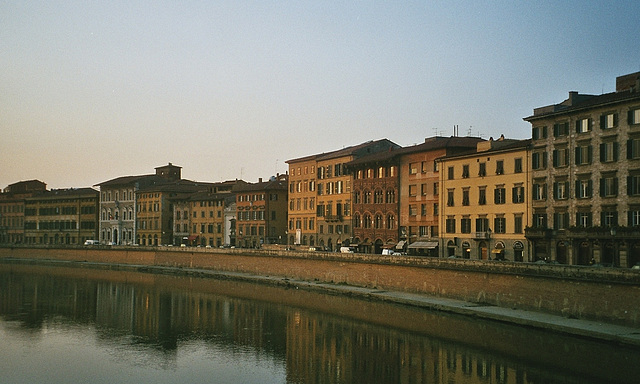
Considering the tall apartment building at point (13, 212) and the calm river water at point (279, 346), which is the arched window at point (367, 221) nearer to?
the calm river water at point (279, 346)

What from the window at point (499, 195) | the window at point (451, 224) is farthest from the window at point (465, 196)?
the window at point (499, 195)

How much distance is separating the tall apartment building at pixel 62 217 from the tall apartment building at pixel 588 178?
98.4 metres

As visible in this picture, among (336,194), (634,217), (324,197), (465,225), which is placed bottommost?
(465,225)

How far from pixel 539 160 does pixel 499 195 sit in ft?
18.1

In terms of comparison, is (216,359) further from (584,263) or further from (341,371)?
(584,263)

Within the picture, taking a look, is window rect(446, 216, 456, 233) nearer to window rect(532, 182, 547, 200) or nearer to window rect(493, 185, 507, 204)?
window rect(493, 185, 507, 204)

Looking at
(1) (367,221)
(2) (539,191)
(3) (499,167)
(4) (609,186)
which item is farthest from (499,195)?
(1) (367,221)

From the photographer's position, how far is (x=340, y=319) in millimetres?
49781

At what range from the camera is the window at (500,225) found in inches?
2391

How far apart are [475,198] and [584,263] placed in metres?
13.7

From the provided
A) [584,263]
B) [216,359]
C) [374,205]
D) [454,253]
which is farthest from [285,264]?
[216,359]

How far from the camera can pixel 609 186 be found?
50906 millimetres

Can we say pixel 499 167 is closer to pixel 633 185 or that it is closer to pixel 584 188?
pixel 584 188

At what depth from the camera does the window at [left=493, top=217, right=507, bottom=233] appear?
199 feet
